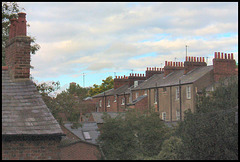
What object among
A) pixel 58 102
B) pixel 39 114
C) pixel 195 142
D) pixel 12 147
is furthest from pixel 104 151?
pixel 58 102

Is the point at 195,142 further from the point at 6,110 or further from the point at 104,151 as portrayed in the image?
the point at 6,110

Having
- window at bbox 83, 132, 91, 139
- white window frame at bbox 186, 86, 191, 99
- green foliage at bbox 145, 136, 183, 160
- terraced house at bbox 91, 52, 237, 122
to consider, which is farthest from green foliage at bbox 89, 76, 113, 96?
green foliage at bbox 145, 136, 183, 160

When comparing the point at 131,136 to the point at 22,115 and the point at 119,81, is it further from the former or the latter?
the point at 119,81

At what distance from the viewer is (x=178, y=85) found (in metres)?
48.3

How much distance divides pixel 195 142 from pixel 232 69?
28.7m

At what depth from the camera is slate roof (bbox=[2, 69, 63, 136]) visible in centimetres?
1131

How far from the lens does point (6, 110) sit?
38.9ft

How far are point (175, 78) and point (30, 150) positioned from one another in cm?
4149

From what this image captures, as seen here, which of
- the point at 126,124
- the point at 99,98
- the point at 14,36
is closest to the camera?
the point at 14,36

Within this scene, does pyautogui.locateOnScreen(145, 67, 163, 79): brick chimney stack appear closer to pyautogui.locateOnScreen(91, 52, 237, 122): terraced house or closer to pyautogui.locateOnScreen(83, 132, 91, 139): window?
pyautogui.locateOnScreen(91, 52, 237, 122): terraced house

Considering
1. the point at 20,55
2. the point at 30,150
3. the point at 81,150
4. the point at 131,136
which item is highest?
the point at 20,55

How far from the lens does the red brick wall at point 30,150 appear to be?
36.0ft

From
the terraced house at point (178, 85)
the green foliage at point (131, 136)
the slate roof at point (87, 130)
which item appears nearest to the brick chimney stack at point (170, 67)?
the terraced house at point (178, 85)

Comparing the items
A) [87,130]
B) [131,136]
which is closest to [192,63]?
[87,130]
